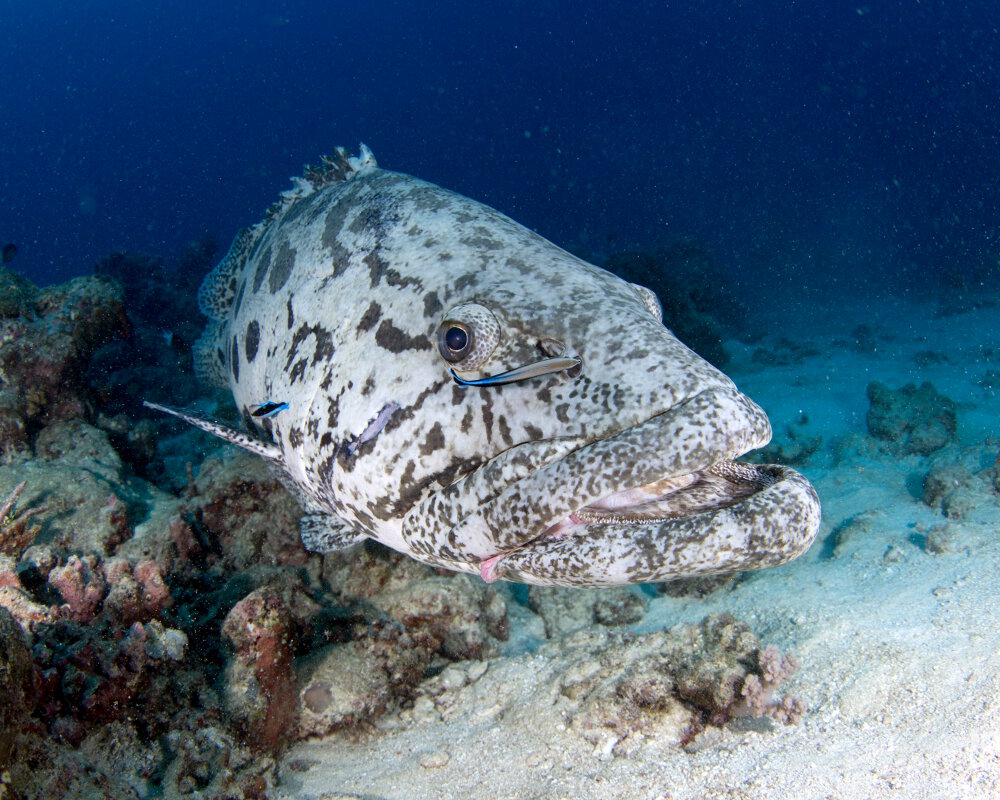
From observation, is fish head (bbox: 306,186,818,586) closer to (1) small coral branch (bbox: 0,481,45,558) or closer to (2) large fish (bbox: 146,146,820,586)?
(2) large fish (bbox: 146,146,820,586)

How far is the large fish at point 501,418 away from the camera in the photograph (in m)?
2.25

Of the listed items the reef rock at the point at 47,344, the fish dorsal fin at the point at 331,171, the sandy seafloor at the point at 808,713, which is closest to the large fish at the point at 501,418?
the fish dorsal fin at the point at 331,171

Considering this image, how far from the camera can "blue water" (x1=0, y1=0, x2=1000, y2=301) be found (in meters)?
42.7

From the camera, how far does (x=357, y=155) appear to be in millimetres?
5004

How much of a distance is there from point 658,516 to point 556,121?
122 meters

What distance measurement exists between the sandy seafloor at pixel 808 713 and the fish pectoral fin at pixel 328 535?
1211 millimetres

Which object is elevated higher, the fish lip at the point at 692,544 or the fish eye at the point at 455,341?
the fish eye at the point at 455,341

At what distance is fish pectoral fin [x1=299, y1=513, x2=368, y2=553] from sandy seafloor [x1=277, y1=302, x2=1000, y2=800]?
121cm

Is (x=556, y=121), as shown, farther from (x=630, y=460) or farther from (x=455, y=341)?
(x=630, y=460)

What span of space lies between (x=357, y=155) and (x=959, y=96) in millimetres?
106014

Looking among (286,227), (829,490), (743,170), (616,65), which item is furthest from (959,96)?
(286,227)

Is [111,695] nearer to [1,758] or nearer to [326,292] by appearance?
[1,758]

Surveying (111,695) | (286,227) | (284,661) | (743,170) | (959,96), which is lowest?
(111,695)

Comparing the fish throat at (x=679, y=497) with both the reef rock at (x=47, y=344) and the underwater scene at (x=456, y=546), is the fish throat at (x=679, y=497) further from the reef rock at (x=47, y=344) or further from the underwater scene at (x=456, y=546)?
the reef rock at (x=47, y=344)
